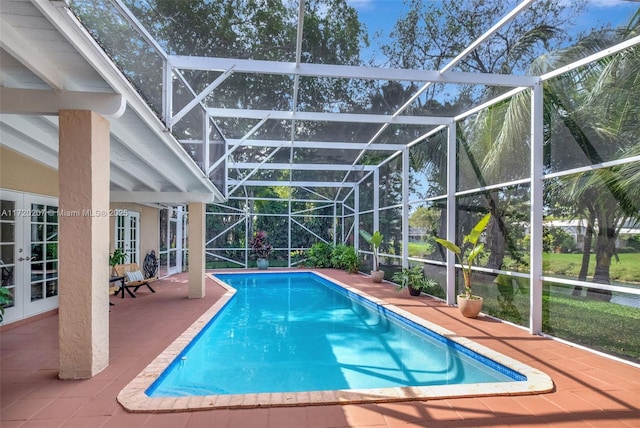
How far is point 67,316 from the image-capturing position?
345 centimetres

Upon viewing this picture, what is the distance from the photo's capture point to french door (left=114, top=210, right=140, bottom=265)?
9.41 metres

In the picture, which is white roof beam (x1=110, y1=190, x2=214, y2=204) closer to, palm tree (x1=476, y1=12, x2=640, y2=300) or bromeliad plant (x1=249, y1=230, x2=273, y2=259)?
palm tree (x1=476, y1=12, x2=640, y2=300)

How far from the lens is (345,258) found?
13766 mm

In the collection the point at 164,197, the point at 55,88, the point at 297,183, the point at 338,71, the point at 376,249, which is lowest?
the point at 376,249

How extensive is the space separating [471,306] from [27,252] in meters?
7.44

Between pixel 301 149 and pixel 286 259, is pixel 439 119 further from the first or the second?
pixel 286 259

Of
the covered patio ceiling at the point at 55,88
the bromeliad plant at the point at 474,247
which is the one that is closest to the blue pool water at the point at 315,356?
the bromeliad plant at the point at 474,247

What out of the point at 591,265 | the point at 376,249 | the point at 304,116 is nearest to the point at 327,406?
the point at 591,265

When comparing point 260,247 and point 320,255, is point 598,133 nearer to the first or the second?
point 320,255

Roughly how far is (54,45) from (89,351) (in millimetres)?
2788

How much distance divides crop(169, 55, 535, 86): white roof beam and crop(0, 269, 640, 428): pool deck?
375 cm

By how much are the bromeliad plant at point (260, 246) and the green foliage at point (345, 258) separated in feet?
9.06

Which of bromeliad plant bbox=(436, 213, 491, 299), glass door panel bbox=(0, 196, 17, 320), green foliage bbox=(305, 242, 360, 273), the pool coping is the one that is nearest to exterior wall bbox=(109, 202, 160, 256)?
glass door panel bbox=(0, 196, 17, 320)

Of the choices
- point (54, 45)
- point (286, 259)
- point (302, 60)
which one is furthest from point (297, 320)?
point (286, 259)
